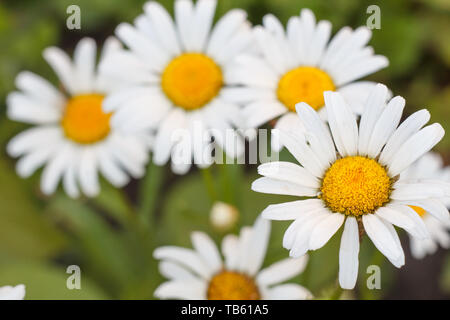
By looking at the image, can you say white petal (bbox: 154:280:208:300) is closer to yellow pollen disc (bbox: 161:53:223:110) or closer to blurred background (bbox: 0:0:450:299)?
blurred background (bbox: 0:0:450:299)

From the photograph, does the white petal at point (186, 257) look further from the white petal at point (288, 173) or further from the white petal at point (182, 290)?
the white petal at point (288, 173)

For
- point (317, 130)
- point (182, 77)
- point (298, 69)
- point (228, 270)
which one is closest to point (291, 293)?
point (228, 270)

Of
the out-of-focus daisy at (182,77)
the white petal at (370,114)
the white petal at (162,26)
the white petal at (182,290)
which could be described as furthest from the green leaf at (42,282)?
the white petal at (370,114)

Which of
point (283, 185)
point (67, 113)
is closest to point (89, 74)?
point (67, 113)

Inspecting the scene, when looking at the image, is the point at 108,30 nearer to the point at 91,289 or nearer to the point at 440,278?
the point at 91,289

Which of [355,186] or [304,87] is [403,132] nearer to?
[355,186]
